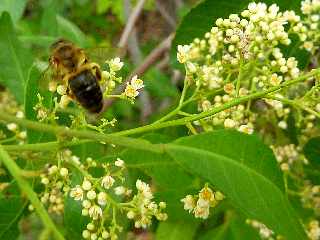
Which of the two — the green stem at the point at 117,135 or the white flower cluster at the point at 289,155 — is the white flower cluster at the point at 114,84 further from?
the white flower cluster at the point at 289,155

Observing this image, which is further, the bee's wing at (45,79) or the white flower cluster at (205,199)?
the bee's wing at (45,79)

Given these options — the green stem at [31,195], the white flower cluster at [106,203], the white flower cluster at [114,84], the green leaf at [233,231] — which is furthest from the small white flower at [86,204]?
the green leaf at [233,231]

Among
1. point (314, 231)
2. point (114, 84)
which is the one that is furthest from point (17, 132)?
point (314, 231)

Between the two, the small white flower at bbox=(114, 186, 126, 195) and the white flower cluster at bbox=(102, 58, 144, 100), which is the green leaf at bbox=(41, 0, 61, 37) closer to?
the white flower cluster at bbox=(102, 58, 144, 100)

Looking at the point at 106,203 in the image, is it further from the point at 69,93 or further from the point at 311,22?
the point at 311,22

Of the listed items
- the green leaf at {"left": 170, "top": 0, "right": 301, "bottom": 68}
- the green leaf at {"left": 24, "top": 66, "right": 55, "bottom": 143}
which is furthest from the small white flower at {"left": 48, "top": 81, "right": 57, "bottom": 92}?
the green leaf at {"left": 170, "top": 0, "right": 301, "bottom": 68}

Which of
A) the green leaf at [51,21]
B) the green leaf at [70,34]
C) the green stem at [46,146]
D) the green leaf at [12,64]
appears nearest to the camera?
the green stem at [46,146]
